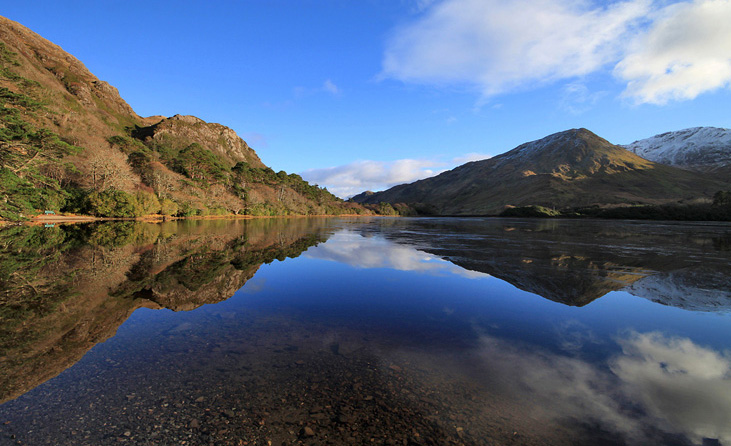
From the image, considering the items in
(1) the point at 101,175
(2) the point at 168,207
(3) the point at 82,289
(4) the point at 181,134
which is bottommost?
(3) the point at 82,289

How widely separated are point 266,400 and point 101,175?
57.0m

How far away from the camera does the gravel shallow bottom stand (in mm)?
3523

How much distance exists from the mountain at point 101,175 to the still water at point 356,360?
28.3 meters

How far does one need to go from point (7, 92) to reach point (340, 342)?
4420 centimetres

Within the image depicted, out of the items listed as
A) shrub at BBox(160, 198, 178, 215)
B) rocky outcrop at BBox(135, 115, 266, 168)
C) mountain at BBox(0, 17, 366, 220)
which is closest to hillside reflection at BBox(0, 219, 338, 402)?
mountain at BBox(0, 17, 366, 220)

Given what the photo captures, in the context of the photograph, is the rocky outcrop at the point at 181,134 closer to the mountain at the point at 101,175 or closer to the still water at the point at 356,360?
the mountain at the point at 101,175

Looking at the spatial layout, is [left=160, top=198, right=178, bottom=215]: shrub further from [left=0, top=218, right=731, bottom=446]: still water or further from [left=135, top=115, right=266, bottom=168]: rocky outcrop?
[left=135, top=115, right=266, bottom=168]: rocky outcrop

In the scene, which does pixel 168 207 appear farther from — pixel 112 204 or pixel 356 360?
pixel 356 360

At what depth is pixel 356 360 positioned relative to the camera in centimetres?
551

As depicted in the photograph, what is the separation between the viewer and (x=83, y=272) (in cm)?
1152

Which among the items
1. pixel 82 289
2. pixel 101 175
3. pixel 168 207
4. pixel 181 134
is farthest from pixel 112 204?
pixel 181 134

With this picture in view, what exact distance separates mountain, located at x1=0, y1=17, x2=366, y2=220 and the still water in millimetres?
28271

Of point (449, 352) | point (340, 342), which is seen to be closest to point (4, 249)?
point (340, 342)

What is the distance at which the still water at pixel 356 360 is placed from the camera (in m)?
3.71
